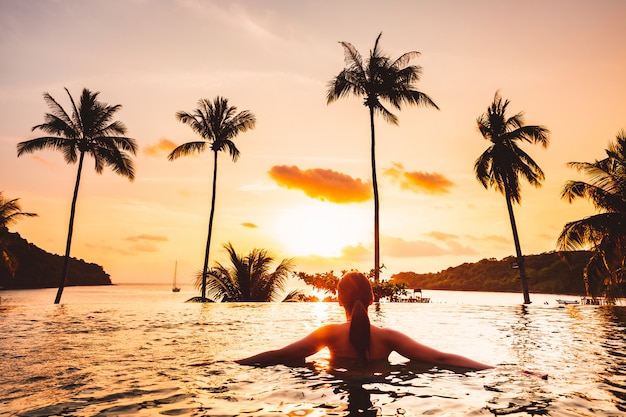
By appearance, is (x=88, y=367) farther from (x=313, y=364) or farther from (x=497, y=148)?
(x=497, y=148)

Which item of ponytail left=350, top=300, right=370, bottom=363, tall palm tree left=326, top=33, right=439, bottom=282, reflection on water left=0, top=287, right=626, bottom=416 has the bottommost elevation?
reflection on water left=0, top=287, right=626, bottom=416

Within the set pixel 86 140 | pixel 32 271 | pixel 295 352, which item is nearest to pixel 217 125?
pixel 86 140

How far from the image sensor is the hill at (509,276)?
76688mm

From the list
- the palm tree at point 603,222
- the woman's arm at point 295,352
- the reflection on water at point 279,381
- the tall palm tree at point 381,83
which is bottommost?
the reflection on water at point 279,381

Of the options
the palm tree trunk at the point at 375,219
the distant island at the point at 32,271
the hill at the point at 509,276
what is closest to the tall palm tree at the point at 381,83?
the palm tree trunk at the point at 375,219

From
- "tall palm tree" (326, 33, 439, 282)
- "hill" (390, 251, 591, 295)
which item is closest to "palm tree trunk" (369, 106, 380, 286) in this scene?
"tall palm tree" (326, 33, 439, 282)

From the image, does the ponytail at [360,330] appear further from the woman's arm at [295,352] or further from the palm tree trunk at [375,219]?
the palm tree trunk at [375,219]

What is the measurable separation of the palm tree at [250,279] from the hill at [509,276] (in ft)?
113

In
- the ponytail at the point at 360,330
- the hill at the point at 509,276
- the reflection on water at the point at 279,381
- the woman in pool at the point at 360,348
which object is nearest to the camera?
the reflection on water at the point at 279,381

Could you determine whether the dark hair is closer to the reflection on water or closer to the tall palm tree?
the reflection on water

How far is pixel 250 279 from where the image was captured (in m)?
22.6

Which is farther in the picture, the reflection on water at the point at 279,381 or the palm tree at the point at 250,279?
the palm tree at the point at 250,279

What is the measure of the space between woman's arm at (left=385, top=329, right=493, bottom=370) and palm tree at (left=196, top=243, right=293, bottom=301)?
18.0m

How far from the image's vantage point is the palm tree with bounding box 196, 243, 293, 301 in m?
22.6
